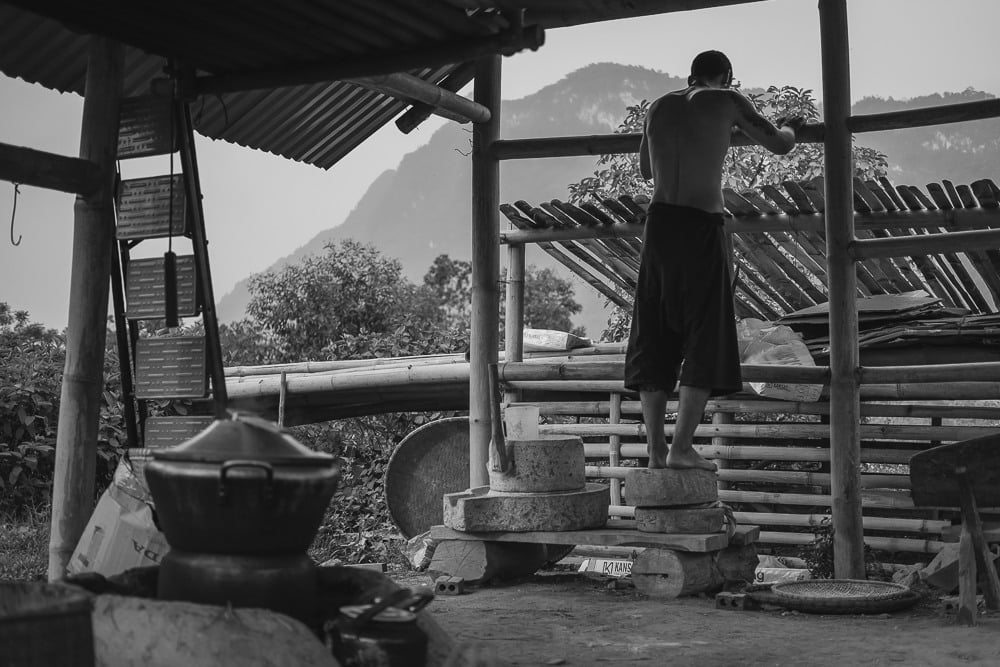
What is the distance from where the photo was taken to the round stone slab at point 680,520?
570cm

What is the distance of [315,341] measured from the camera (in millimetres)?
18547

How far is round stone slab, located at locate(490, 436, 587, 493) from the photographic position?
20.0 feet

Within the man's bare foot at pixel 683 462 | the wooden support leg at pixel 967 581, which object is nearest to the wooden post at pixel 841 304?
the man's bare foot at pixel 683 462

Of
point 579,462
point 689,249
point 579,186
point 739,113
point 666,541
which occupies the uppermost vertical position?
point 579,186

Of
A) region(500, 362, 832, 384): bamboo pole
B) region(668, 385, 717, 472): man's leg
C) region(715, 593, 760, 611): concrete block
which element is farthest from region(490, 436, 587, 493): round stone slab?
region(715, 593, 760, 611): concrete block

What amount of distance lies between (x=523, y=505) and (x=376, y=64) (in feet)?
8.45

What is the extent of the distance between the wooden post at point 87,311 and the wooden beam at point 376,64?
1.74ft

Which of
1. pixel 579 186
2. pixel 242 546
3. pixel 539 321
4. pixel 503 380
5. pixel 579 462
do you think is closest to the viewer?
pixel 242 546

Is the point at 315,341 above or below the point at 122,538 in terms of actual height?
above

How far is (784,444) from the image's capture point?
7.99 meters

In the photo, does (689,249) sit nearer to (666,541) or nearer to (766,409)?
(666,541)

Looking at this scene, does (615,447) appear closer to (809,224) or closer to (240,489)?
(809,224)

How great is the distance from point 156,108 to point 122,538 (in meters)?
2.16

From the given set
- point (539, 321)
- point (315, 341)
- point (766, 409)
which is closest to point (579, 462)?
point (766, 409)
